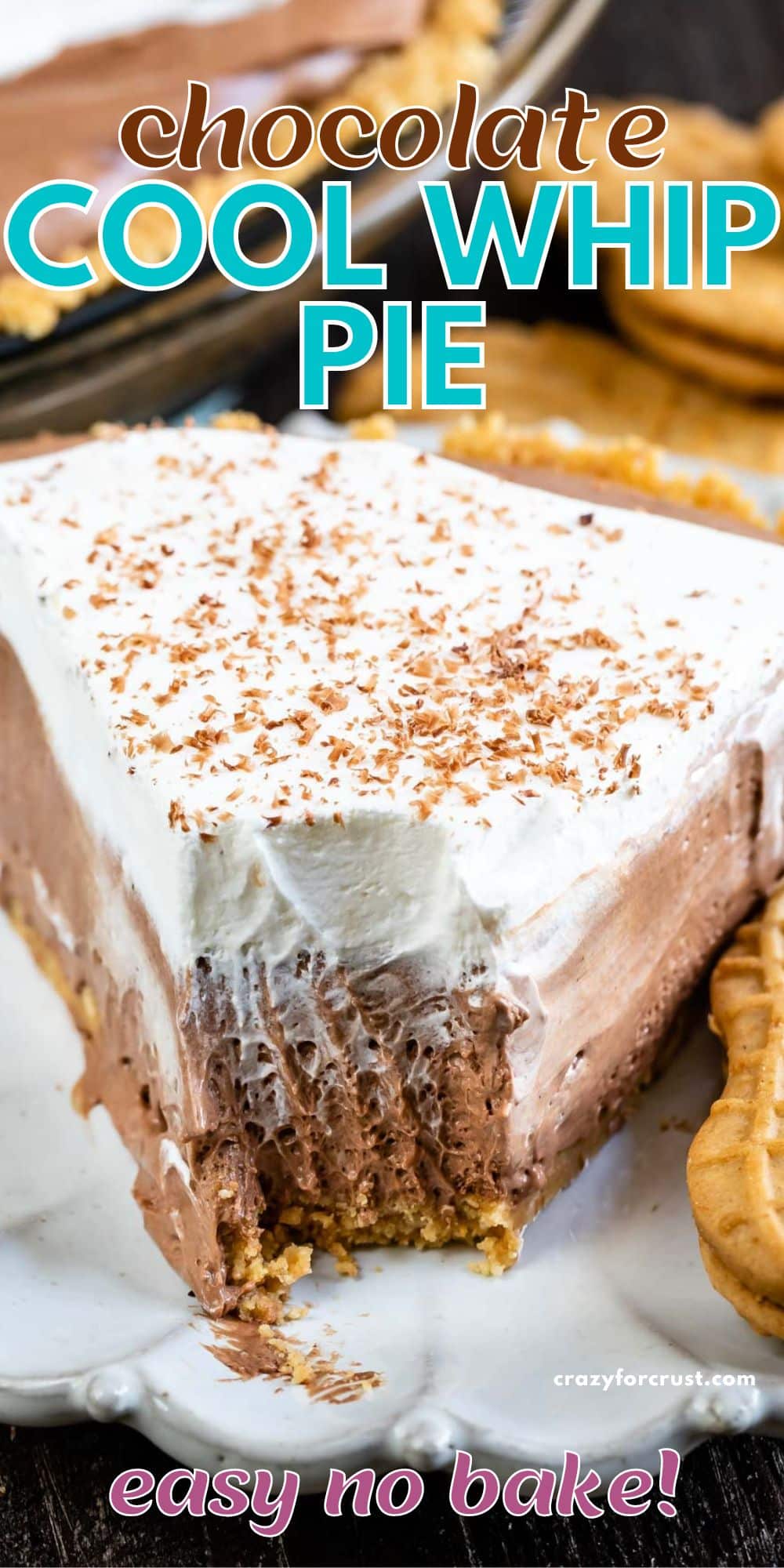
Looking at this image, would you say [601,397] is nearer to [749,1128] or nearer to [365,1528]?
[749,1128]

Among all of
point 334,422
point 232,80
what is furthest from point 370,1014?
point 232,80

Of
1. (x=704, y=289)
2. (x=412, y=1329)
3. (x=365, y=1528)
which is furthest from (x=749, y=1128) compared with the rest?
(x=704, y=289)

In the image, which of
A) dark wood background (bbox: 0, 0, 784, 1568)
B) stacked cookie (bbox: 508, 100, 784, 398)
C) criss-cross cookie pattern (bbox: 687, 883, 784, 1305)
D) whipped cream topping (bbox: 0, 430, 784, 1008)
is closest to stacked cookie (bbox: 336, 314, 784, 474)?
stacked cookie (bbox: 508, 100, 784, 398)

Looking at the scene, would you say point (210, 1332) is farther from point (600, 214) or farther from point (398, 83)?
point (398, 83)

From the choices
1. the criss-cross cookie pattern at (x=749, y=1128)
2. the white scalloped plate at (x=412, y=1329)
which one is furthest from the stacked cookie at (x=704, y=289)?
the white scalloped plate at (x=412, y=1329)

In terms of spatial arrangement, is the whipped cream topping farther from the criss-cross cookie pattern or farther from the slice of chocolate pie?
the criss-cross cookie pattern

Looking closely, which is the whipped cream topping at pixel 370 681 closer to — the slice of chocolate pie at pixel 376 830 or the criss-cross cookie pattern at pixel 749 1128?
the slice of chocolate pie at pixel 376 830
